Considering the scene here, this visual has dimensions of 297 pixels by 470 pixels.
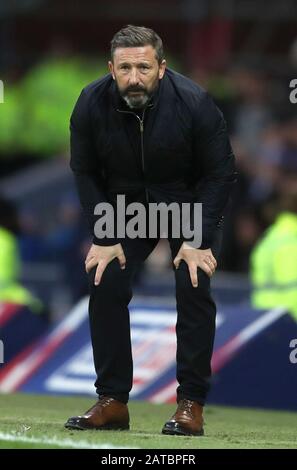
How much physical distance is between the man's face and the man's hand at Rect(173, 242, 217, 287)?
0.76m

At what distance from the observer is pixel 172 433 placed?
7.43 metres

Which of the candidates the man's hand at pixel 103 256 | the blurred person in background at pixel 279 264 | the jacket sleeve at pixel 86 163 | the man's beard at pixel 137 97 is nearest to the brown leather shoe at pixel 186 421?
the man's hand at pixel 103 256

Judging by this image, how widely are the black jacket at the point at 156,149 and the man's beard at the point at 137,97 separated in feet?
0.30

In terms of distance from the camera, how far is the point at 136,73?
732cm

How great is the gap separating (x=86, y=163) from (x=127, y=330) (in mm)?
867

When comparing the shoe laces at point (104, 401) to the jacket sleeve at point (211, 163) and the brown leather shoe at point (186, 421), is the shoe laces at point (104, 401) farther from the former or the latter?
the jacket sleeve at point (211, 163)

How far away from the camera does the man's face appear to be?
23.9 feet

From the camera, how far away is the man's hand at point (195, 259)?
7.49m

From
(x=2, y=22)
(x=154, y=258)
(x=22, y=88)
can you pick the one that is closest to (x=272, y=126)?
(x=154, y=258)

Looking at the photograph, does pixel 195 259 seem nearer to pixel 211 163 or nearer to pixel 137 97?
pixel 211 163

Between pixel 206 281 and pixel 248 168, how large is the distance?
8.09m

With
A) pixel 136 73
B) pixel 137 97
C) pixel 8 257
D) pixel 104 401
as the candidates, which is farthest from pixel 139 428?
pixel 8 257
